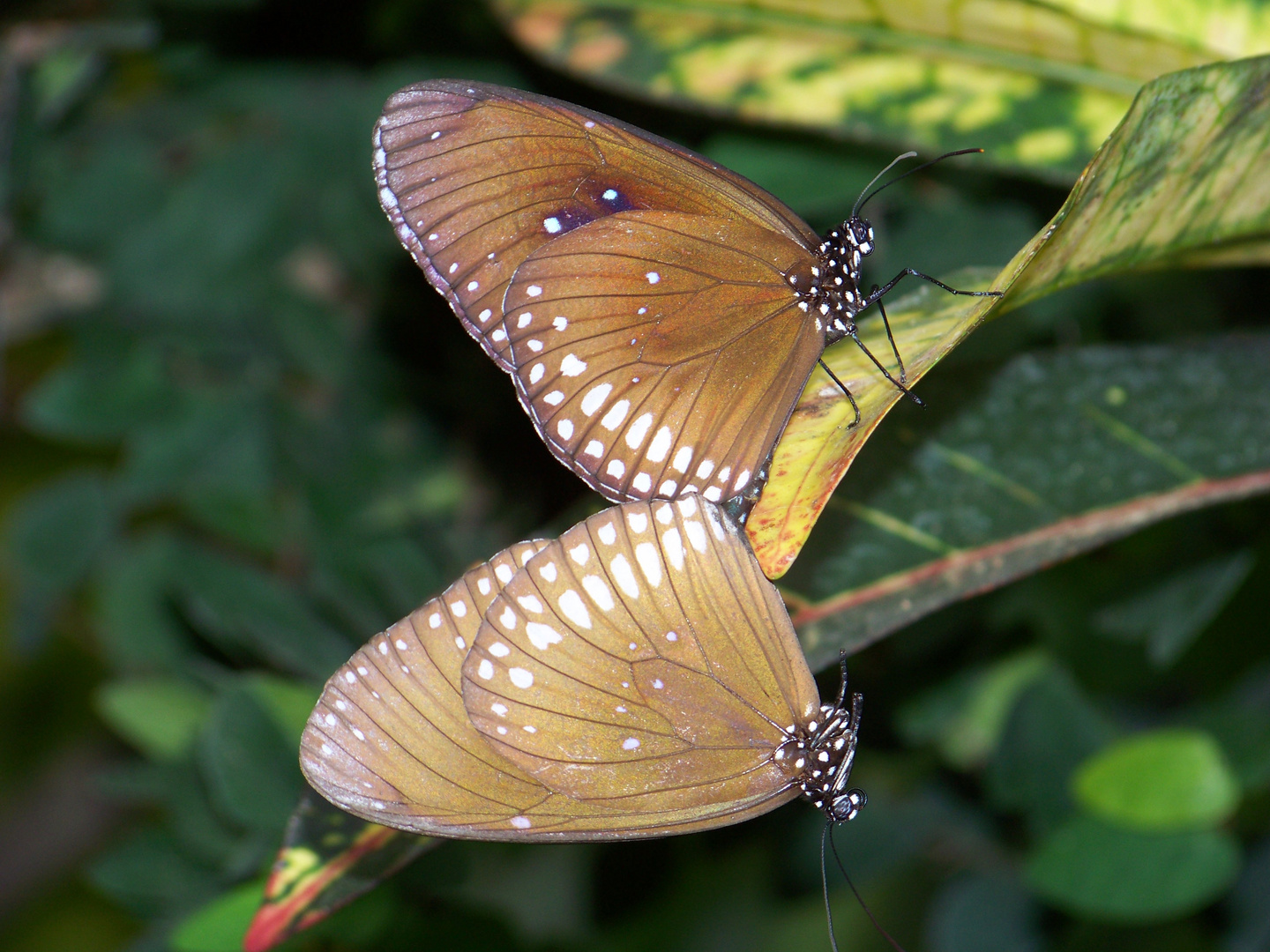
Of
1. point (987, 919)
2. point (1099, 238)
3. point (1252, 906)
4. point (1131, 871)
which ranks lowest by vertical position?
point (987, 919)

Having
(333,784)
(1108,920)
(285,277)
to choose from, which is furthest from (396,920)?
(285,277)

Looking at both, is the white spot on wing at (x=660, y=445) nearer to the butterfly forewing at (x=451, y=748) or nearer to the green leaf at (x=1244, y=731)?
the butterfly forewing at (x=451, y=748)

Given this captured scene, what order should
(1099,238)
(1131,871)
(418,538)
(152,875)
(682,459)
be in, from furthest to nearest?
(418,538)
(152,875)
(1131,871)
(682,459)
(1099,238)

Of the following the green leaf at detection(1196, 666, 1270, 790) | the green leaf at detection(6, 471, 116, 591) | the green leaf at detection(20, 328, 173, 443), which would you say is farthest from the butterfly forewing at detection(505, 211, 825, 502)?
the green leaf at detection(6, 471, 116, 591)

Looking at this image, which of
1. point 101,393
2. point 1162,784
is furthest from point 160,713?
point 1162,784

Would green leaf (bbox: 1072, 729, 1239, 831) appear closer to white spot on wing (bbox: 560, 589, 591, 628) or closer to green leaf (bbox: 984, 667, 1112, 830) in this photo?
green leaf (bbox: 984, 667, 1112, 830)

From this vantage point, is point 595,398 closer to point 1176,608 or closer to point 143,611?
point 1176,608

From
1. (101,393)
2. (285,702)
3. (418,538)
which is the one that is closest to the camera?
(285,702)
